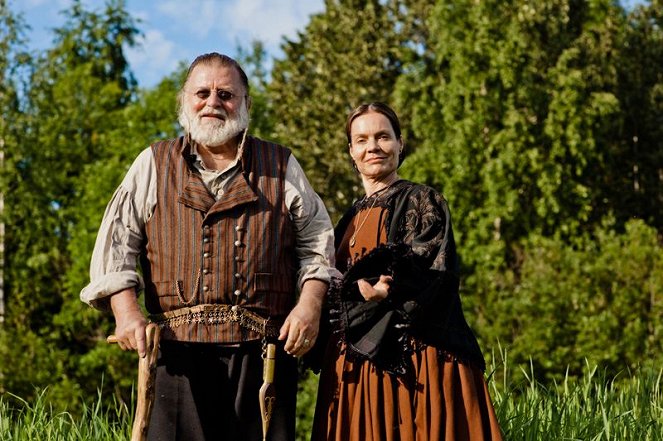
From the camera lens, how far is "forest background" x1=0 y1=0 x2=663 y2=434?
53.8ft

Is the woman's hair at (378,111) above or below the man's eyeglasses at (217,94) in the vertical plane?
above

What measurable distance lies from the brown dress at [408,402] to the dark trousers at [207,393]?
47 cm

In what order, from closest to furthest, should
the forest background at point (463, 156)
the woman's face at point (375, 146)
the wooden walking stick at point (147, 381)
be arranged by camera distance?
the wooden walking stick at point (147, 381), the woman's face at point (375, 146), the forest background at point (463, 156)

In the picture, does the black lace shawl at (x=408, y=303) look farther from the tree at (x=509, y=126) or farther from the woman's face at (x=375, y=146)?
the tree at (x=509, y=126)

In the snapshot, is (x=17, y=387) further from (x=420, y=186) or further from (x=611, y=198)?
(x=420, y=186)

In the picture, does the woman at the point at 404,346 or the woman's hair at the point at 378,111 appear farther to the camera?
the woman's hair at the point at 378,111

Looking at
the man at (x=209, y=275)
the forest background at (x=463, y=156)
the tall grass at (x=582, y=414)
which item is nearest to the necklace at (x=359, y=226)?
the man at (x=209, y=275)

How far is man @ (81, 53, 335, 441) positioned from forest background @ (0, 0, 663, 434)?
1356cm

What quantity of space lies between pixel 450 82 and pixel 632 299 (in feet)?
19.7

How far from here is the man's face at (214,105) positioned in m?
3.00

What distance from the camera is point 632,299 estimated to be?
629 inches

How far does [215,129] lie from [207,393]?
2.65ft

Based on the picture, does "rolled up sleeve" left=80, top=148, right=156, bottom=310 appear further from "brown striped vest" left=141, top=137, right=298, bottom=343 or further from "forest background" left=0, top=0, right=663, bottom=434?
"forest background" left=0, top=0, right=663, bottom=434

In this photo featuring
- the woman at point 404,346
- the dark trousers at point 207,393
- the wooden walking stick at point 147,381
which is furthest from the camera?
the woman at point 404,346
